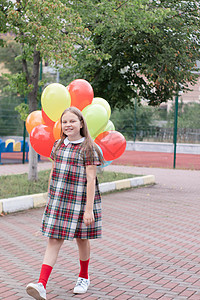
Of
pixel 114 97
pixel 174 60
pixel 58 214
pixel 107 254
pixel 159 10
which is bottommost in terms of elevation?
pixel 107 254

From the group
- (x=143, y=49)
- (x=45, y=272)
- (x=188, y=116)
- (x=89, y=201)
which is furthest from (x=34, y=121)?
(x=188, y=116)

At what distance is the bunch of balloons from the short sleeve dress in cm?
252

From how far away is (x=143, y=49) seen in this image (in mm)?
11977

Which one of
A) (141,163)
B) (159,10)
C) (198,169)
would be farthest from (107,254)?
(141,163)

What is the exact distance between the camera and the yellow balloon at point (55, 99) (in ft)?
22.6

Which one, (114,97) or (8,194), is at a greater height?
(114,97)

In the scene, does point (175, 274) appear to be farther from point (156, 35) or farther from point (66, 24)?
point (156, 35)

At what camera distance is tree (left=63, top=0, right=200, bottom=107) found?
10859 mm

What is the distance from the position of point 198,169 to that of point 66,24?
1198 centimetres

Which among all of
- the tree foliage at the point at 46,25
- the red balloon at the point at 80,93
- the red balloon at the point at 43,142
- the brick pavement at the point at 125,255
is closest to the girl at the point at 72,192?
the brick pavement at the point at 125,255

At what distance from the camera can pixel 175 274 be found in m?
5.54

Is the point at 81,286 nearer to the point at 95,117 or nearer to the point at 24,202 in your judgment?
the point at 95,117

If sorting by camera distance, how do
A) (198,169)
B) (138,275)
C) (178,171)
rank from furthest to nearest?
(198,169)
(178,171)
(138,275)

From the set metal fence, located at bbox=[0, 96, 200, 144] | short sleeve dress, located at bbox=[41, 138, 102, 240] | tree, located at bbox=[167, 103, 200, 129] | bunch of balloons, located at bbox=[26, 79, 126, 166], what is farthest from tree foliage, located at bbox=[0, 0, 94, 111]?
tree, located at bbox=[167, 103, 200, 129]
